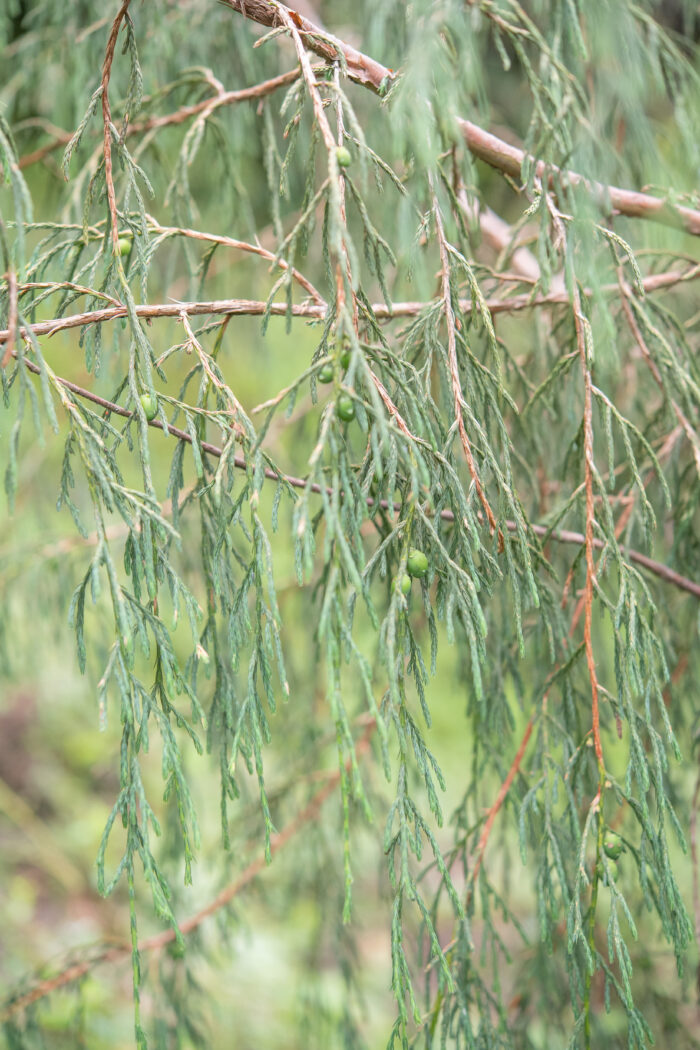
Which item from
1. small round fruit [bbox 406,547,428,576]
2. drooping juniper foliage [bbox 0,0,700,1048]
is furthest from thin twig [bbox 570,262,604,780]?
small round fruit [bbox 406,547,428,576]

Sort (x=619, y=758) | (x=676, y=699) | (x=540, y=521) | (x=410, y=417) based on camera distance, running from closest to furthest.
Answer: (x=410, y=417)
(x=540, y=521)
(x=676, y=699)
(x=619, y=758)

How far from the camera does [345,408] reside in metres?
0.58

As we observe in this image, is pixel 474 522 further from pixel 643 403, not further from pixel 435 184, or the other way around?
pixel 643 403

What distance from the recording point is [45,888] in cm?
287

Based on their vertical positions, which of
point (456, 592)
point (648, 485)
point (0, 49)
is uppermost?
point (0, 49)

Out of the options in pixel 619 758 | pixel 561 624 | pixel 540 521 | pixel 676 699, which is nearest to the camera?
pixel 561 624

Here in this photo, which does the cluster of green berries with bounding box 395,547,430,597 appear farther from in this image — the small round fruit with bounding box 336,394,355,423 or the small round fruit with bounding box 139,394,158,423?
the small round fruit with bounding box 139,394,158,423

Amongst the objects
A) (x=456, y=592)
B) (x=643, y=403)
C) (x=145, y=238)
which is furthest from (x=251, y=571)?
(x=643, y=403)

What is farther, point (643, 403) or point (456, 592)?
point (643, 403)

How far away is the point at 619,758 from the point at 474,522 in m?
2.49

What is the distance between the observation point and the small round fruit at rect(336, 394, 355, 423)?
22.5 inches

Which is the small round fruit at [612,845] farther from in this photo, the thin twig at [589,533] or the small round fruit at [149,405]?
the small round fruit at [149,405]

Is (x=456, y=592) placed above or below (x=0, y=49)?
below

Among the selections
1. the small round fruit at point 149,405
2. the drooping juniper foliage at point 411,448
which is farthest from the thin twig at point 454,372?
the small round fruit at point 149,405
